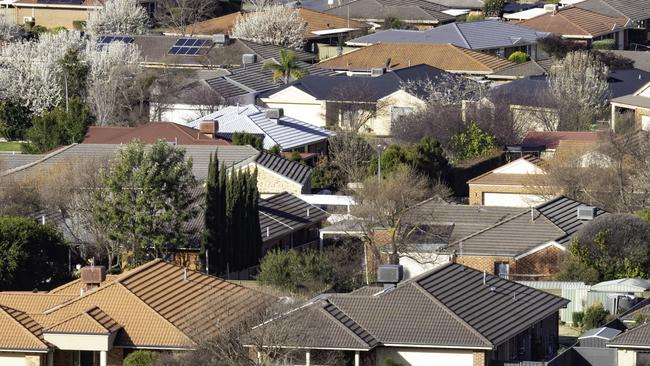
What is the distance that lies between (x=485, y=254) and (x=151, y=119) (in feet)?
77.4

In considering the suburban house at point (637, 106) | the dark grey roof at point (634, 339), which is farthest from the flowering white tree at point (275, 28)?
the dark grey roof at point (634, 339)

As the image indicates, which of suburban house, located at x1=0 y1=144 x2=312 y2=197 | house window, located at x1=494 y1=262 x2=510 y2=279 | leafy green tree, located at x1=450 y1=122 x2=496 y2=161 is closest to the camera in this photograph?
house window, located at x1=494 y1=262 x2=510 y2=279

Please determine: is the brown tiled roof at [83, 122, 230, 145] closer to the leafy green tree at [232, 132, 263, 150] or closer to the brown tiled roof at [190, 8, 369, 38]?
the leafy green tree at [232, 132, 263, 150]

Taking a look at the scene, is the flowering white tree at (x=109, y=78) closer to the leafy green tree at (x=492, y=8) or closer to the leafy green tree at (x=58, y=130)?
the leafy green tree at (x=58, y=130)

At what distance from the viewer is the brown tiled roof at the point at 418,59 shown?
250 feet

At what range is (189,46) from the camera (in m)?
78.9

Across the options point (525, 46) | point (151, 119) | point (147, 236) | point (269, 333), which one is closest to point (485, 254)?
point (147, 236)

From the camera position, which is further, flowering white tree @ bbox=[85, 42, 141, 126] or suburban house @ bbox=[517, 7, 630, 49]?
suburban house @ bbox=[517, 7, 630, 49]

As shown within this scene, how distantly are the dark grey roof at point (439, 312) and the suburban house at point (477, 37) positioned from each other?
141 ft

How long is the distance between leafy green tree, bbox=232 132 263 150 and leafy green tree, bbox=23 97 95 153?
4.44 meters

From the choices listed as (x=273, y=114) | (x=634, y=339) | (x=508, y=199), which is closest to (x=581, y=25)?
(x=273, y=114)

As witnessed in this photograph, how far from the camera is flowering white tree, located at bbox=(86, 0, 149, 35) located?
87.5 meters

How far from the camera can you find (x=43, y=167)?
5378 centimetres

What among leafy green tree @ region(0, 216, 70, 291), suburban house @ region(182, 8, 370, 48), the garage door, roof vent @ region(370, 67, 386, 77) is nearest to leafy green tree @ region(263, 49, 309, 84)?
roof vent @ region(370, 67, 386, 77)
